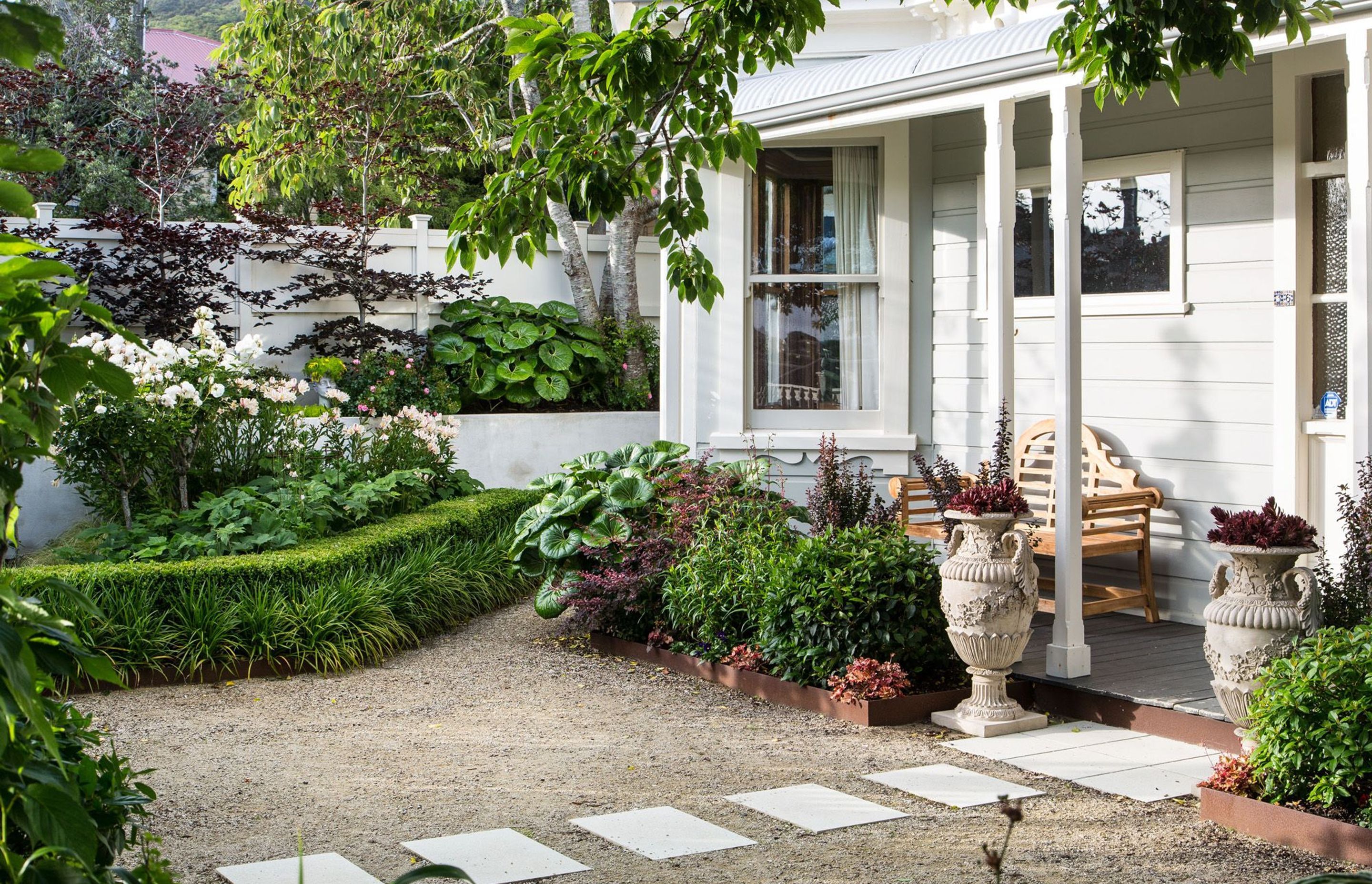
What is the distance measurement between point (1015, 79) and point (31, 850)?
520cm

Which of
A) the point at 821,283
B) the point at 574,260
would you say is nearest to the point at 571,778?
the point at 821,283

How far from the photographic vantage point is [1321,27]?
5273 mm

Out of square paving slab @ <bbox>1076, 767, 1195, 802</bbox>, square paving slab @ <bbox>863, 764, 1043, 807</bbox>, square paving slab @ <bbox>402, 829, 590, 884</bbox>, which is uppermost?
square paving slab @ <bbox>402, 829, 590, 884</bbox>

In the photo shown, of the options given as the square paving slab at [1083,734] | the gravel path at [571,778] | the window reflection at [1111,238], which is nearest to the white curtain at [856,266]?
the window reflection at [1111,238]

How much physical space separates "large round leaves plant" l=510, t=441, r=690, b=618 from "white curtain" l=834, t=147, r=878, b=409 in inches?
44.9

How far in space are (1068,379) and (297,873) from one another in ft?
12.6

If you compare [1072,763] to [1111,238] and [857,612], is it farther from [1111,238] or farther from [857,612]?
[1111,238]

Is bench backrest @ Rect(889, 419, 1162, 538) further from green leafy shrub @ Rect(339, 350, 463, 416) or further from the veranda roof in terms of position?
green leafy shrub @ Rect(339, 350, 463, 416)

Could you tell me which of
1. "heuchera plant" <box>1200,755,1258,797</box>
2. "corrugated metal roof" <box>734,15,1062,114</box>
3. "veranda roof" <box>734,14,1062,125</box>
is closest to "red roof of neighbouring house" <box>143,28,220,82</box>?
"corrugated metal roof" <box>734,15,1062,114</box>

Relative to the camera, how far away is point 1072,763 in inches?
202

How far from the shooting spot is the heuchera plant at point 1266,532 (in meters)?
4.59

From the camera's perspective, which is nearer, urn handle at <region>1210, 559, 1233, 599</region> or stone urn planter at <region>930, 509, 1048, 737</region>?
urn handle at <region>1210, 559, 1233, 599</region>

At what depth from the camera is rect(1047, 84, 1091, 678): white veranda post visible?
587 centimetres

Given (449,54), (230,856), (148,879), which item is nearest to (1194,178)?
(230,856)
